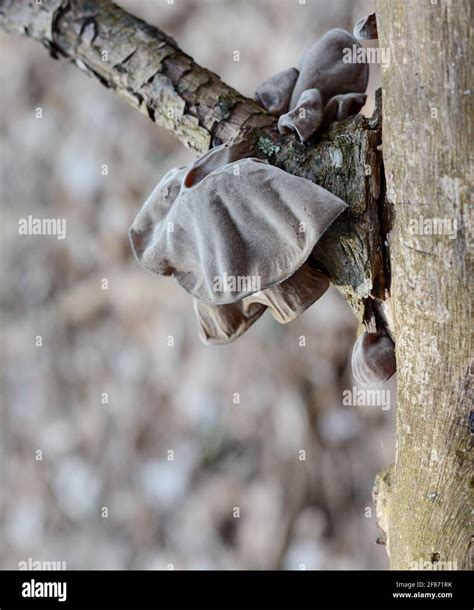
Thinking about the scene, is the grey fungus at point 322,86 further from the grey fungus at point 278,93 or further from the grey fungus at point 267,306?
the grey fungus at point 267,306

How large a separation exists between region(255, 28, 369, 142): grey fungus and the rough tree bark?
0.48ft

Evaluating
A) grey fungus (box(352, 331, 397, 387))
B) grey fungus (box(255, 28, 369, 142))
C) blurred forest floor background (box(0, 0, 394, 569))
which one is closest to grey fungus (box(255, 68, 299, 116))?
grey fungus (box(255, 28, 369, 142))

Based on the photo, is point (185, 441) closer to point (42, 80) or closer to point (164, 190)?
point (42, 80)

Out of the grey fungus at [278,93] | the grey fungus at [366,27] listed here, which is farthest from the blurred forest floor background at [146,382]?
the grey fungus at [366,27]

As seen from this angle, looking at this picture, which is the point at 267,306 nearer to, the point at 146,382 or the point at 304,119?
the point at 304,119

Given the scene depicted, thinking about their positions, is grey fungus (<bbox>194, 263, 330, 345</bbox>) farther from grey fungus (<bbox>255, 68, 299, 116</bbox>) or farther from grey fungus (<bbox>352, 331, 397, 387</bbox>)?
grey fungus (<bbox>255, 68, 299, 116</bbox>)

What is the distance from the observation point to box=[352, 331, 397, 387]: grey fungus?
0.69 metres

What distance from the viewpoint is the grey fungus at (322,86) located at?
0.70m

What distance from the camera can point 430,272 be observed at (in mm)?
566

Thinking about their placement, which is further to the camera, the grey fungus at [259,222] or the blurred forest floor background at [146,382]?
the blurred forest floor background at [146,382]

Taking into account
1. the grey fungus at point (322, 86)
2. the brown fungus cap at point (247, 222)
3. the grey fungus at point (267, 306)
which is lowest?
the grey fungus at point (267, 306)

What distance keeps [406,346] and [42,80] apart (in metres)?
1.73

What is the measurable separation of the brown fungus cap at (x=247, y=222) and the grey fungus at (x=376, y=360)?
0.44 feet
